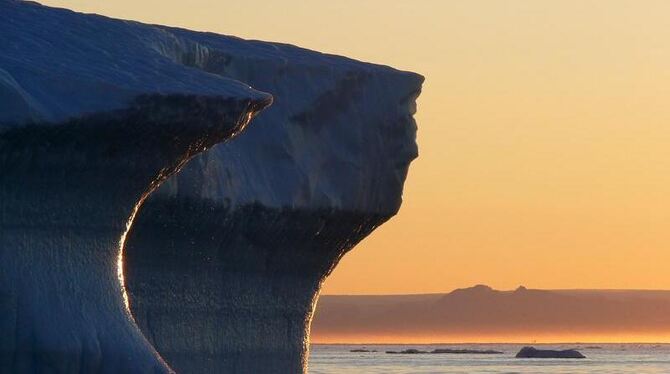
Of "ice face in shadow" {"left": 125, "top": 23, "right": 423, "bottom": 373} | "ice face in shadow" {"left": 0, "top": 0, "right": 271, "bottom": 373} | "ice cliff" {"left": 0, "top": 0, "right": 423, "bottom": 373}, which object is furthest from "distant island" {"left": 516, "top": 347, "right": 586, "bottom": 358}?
"ice face in shadow" {"left": 0, "top": 0, "right": 271, "bottom": 373}

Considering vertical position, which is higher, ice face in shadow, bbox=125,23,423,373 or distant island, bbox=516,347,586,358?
distant island, bbox=516,347,586,358

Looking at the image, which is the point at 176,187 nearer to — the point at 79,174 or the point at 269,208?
the point at 269,208

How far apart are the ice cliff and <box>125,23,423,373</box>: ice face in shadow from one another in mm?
19

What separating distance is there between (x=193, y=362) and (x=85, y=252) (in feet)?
16.5

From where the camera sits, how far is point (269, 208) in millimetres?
17969

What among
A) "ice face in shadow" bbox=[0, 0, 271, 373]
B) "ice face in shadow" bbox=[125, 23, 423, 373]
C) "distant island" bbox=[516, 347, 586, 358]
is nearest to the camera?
"ice face in shadow" bbox=[0, 0, 271, 373]

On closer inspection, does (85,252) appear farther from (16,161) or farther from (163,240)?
(163,240)

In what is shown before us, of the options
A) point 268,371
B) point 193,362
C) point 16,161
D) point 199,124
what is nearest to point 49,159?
point 16,161

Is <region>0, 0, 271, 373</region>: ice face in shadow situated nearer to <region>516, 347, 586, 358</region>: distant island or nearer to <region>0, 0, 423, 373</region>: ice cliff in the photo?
<region>0, 0, 423, 373</region>: ice cliff

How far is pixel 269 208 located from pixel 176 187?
1.53m

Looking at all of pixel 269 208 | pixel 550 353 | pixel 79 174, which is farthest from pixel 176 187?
pixel 550 353

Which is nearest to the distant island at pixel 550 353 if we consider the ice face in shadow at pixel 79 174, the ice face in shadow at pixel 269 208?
the ice face in shadow at pixel 269 208

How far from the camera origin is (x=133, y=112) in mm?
12336

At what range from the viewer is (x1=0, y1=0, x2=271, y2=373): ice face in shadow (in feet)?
40.0
